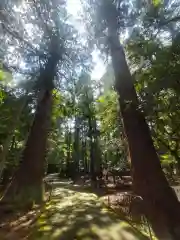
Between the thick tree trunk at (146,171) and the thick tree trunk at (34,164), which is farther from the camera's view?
the thick tree trunk at (34,164)

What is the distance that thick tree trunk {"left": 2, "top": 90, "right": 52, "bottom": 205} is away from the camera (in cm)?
1159

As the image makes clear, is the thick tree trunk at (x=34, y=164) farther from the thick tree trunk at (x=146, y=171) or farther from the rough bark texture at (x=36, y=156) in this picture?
the thick tree trunk at (x=146, y=171)

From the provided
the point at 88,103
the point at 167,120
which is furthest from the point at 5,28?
the point at 88,103

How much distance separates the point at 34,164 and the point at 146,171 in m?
6.44

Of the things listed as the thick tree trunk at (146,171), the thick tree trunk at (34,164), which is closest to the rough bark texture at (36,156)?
the thick tree trunk at (34,164)

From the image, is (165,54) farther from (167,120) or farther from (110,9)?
(167,120)

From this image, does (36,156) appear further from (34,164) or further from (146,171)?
(146,171)

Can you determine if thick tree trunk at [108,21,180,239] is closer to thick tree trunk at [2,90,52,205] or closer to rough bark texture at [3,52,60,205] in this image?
rough bark texture at [3,52,60,205]

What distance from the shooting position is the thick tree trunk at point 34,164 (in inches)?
456

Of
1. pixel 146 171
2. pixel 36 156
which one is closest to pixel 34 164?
pixel 36 156

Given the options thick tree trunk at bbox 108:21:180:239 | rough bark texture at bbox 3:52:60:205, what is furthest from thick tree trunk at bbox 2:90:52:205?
thick tree trunk at bbox 108:21:180:239

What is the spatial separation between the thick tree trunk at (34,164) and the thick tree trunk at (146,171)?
16.7 ft

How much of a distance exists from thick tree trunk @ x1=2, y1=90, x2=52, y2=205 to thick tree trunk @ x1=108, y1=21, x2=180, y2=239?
5.08 metres

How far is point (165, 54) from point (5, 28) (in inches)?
211
